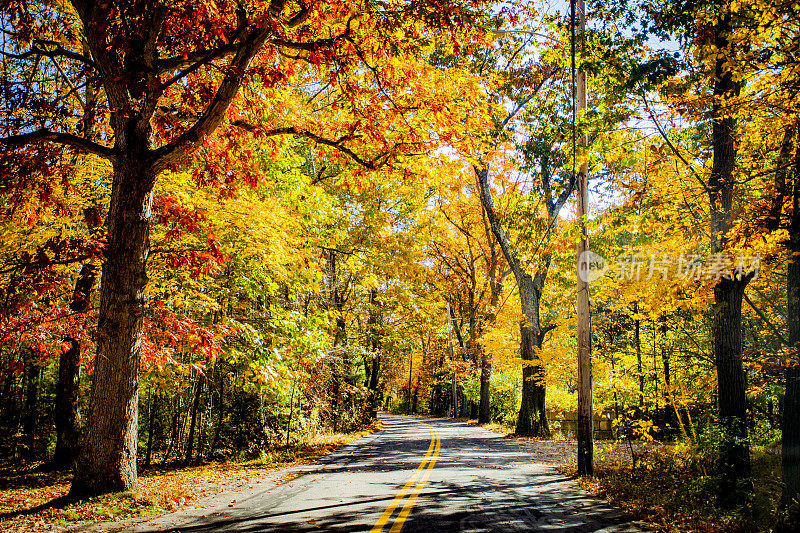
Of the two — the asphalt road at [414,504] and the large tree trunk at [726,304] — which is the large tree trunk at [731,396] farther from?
the asphalt road at [414,504]

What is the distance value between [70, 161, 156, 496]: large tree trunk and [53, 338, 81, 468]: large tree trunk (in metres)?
6.32

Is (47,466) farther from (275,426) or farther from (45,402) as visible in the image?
(45,402)

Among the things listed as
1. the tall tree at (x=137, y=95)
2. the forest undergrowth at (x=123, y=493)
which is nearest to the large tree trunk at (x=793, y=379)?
the tall tree at (x=137, y=95)

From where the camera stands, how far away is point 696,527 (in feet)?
20.1

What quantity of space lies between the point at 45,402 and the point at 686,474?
21400mm

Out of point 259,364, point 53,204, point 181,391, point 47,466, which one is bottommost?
point 47,466

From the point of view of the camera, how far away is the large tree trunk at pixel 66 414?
1233cm

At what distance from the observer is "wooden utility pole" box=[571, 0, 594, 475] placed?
31.6 feet

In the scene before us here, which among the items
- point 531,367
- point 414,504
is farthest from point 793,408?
point 531,367

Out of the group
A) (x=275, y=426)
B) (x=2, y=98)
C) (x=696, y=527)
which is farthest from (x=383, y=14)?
(x=275, y=426)

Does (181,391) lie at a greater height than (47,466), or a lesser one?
greater

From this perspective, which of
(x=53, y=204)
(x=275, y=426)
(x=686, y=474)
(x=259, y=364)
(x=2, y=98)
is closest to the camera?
(x=2, y=98)

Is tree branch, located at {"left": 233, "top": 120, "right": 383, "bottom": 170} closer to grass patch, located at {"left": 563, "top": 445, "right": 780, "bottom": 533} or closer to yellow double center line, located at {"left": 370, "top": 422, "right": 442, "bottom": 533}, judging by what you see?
yellow double center line, located at {"left": 370, "top": 422, "right": 442, "bottom": 533}

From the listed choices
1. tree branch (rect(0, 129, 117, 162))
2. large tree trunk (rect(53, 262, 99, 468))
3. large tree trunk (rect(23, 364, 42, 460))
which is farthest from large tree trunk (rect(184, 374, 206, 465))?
tree branch (rect(0, 129, 117, 162))
